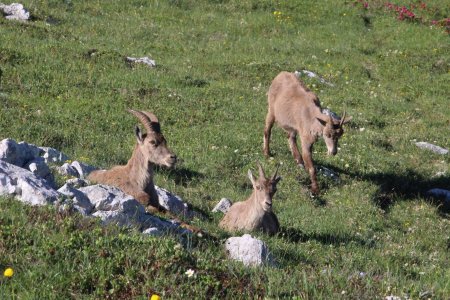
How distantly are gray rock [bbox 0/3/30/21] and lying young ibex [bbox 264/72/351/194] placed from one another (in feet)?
37.7

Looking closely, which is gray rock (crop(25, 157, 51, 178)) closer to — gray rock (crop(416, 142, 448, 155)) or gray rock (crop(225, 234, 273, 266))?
gray rock (crop(225, 234, 273, 266))

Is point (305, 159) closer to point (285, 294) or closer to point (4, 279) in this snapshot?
point (285, 294)

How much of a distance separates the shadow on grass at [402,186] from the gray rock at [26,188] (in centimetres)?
861

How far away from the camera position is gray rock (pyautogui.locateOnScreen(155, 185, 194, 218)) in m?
12.0

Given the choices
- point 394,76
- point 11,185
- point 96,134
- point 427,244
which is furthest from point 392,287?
point 394,76

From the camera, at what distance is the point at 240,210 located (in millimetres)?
12102

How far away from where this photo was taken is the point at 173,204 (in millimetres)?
12266

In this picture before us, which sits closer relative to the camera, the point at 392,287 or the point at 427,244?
the point at 392,287

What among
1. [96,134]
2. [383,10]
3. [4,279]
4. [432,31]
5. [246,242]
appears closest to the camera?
[4,279]

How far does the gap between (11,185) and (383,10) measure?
29527 mm

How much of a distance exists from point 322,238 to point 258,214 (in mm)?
1127

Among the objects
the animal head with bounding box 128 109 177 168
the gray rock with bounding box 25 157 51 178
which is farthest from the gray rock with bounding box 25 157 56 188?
the animal head with bounding box 128 109 177 168

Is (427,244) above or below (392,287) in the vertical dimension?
below

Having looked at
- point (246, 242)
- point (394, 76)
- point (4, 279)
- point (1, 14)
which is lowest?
point (394, 76)
